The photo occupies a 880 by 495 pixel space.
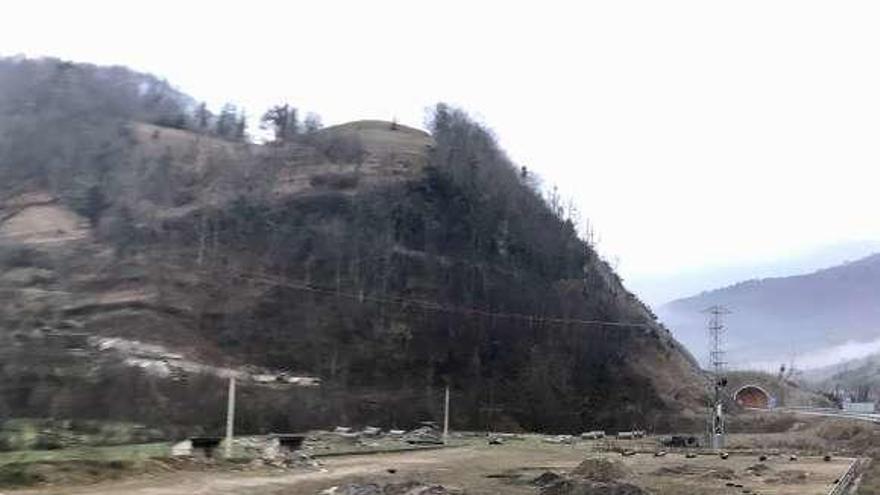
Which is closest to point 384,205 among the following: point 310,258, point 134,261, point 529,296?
point 310,258

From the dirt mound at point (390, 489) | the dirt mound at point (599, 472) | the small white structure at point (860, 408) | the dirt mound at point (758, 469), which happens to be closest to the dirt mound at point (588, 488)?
the dirt mound at point (599, 472)

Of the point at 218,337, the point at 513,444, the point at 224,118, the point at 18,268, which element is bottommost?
the point at 513,444

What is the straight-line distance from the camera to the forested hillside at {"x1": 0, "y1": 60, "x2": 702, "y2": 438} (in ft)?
193

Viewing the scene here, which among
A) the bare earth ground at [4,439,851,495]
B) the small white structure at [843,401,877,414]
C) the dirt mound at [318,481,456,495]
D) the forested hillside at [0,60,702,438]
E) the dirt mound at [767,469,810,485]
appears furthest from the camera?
the small white structure at [843,401,877,414]

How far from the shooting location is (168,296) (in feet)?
228

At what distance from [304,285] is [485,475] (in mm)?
48019

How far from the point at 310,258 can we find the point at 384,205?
32.6 ft

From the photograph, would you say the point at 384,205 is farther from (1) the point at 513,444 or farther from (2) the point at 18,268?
(1) the point at 513,444

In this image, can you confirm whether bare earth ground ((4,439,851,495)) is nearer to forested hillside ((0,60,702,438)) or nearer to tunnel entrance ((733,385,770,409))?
forested hillside ((0,60,702,438))

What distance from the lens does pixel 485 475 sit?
30000mm

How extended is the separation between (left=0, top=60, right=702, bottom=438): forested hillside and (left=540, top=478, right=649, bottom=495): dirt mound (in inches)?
1068

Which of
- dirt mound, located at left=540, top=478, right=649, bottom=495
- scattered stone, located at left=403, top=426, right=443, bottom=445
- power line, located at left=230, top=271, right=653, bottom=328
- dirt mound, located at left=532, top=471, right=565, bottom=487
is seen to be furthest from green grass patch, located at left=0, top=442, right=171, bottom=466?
power line, located at left=230, top=271, right=653, bottom=328

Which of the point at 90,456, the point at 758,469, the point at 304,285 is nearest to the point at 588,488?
the point at 758,469

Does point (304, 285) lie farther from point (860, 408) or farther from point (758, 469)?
point (860, 408)
